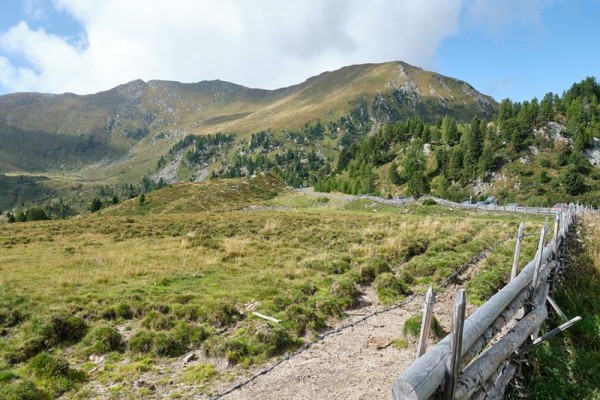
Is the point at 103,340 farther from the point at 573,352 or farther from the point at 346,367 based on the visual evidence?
the point at 573,352

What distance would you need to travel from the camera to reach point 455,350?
15.2 ft

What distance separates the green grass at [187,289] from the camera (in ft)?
34.8

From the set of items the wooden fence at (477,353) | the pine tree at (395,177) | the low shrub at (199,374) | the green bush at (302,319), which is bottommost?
the low shrub at (199,374)

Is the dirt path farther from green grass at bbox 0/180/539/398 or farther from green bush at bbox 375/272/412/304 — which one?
green bush at bbox 375/272/412/304

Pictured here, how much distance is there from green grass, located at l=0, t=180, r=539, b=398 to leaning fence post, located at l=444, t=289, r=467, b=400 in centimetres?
623

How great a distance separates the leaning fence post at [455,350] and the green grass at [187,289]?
623cm

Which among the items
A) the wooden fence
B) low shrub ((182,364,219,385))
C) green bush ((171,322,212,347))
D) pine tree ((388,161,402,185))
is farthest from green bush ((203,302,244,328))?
pine tree ((388,161,402,185))

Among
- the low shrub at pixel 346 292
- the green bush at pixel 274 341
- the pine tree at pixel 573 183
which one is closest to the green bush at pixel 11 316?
the green bush at pixel 274 341

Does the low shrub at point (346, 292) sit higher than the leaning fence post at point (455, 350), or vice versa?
the leaning fence post at point (455, 350)

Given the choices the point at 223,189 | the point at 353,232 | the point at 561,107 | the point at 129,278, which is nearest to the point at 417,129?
the point at 561,107

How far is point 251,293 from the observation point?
50.6 feet

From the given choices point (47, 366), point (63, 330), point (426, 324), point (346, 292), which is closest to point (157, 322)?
point (63, 330)

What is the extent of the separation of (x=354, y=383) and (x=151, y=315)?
7.61 meters

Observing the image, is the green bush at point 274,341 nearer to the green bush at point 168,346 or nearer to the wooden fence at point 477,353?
the green bush at point 168,346
